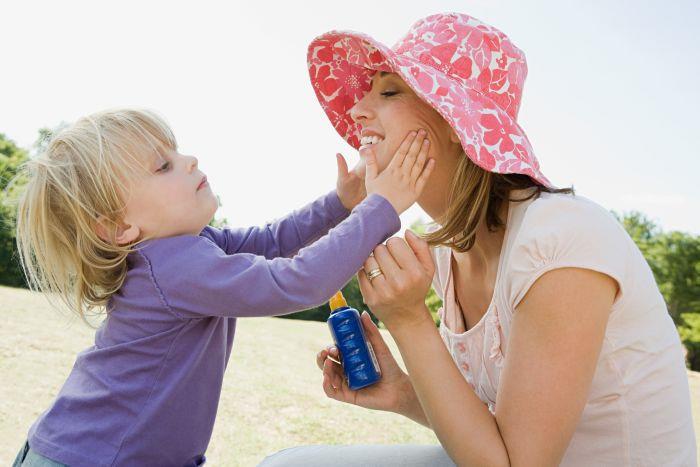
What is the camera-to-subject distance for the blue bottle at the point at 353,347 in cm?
225

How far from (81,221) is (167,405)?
28.3 inches

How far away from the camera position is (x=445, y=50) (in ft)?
7.27

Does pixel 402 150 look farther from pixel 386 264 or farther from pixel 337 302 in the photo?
pixel 337 302

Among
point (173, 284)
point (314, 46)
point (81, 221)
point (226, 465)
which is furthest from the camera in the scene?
point (226, 465)

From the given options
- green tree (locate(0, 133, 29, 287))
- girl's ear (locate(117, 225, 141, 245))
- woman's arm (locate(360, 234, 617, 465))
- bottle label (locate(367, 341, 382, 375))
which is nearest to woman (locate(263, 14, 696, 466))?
woman's arm (locate(360, 234, 617, 465))

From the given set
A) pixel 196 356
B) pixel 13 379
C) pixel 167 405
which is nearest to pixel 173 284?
pixel 196 356

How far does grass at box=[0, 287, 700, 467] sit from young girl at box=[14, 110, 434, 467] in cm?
142

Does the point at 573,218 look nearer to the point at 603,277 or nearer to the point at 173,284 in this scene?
the point at 603,277

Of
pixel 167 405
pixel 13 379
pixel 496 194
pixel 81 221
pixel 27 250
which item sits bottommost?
pixel 13 379

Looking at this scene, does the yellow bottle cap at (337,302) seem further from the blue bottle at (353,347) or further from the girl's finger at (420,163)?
the girl's finger at (420,163)

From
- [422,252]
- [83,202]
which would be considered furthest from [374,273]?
[83,202]

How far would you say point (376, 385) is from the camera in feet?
7.88

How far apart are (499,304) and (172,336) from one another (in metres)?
1.11

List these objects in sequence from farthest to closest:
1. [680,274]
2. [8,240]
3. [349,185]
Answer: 1. [680,274]
2. [8,240]
3. [349,185]
